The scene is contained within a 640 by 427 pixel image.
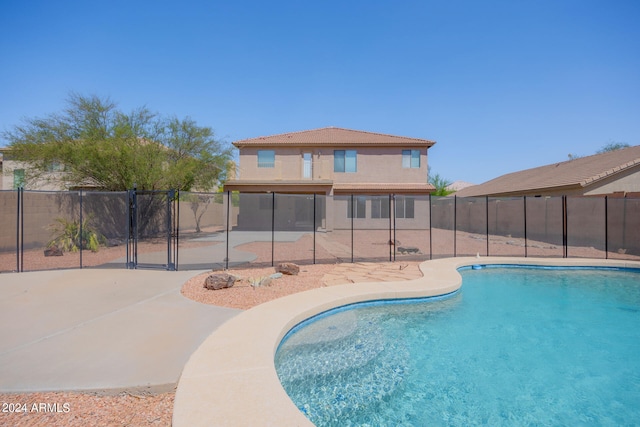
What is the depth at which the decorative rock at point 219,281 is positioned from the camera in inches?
272

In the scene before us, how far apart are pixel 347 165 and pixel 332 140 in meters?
2.13

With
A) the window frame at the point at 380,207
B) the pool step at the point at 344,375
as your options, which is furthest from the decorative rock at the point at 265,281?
the window frame at the point at 380,207

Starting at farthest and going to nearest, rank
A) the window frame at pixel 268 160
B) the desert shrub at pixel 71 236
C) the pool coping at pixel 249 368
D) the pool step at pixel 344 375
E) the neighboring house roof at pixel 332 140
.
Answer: the neighboring house roof at pixel 332 140 → the window frame at pixel 268 160 → the desert shrub at pixel 71 236 → the pool step at pixel 344 375 → the pool coping at pixel 249 368

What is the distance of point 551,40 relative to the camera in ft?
40.1

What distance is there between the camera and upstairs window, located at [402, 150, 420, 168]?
24141mm

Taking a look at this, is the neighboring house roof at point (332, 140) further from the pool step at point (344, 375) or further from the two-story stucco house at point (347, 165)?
the pool step at point (344, 375)

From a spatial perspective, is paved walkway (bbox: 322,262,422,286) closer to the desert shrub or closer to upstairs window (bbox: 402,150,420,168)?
the desert shrub

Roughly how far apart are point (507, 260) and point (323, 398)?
10.1m

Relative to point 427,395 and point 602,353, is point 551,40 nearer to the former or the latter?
point 602,353

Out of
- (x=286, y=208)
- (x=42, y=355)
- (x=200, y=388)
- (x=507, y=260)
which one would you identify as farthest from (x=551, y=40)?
(x=286, y=208)

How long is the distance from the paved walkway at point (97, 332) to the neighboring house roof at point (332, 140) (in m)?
17.2

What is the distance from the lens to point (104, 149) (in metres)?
13.3

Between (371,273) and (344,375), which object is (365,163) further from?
(344,375)

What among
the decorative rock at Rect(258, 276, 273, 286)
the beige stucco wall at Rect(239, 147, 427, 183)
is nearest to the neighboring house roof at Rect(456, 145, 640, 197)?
the beige stucco wall at Rect(239, 147, 427, 183)
